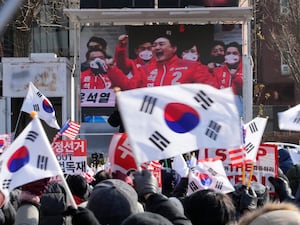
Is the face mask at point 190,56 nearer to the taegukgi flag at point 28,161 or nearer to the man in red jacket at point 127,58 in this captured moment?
the man in red jacket at point 127,58

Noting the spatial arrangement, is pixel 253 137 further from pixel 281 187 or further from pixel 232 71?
pixel 232 71

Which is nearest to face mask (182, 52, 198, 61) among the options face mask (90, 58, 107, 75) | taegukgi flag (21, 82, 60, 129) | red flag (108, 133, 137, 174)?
face mask (90, 58, 107, 75)

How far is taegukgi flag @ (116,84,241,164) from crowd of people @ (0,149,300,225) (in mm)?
394

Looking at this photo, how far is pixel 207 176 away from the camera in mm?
6270

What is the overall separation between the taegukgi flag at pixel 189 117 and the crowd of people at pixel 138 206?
15.5 inches

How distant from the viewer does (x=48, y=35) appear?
27203 millimetres

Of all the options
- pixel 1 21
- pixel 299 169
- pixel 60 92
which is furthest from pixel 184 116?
pixel 60 92

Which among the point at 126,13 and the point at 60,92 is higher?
the point at 126,13

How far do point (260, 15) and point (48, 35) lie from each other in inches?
521

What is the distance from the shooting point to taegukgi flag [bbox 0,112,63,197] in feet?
13.3

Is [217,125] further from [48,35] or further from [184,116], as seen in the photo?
[48,35]

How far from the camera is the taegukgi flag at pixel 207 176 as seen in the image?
6.08 m

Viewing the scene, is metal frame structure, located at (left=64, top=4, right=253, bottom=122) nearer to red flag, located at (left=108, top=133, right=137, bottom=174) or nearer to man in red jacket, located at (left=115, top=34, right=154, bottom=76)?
man in red jacket, located at (left=115, top=34, right=154, bottom=76)

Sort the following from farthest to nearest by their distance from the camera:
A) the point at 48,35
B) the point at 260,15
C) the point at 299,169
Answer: the point at 260,15 < the point at 48,35 < the point at 299,169
